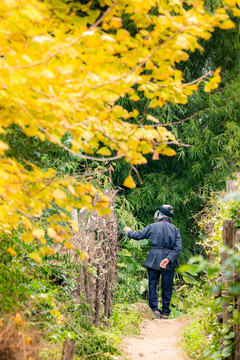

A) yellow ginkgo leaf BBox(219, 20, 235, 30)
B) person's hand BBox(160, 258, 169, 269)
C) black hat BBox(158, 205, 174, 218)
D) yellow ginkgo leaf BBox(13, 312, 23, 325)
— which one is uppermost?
yellow ginkgo leaf BBox(219, 20, 235, 30)

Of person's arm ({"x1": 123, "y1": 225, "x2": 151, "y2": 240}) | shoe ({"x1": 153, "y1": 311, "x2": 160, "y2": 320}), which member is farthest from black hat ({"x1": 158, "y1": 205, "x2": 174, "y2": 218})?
shoe ({"x1": 153, "y1": 311, "x2": 160, "y2": 320})

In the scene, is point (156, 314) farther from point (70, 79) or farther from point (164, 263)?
point (70, 79)

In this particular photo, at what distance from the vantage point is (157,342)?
6.50 metres

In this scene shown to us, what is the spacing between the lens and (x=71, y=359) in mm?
3025

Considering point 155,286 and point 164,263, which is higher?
point 164,263

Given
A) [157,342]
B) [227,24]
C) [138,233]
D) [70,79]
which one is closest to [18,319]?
[70,79]

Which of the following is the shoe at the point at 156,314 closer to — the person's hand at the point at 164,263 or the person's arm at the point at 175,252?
the person's hand at the point at 164,263

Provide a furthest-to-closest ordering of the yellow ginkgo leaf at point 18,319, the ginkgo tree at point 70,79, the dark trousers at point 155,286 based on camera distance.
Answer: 1. the dark trousers at point 155,286
2. the yellow ginkgo leaf at point 18,319
3. the ginkgo tree at point 70,79

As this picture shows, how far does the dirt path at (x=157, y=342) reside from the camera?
554cm

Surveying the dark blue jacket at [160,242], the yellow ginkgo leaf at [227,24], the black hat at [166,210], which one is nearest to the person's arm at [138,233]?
the dark blue jacket at [160,242]

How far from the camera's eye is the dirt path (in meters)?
5.54

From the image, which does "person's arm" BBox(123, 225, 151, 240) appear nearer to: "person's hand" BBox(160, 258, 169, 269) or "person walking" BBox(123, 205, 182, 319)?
"person walking" BBox(123, 205, 182, 319)

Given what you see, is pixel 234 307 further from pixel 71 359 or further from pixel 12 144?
pixel 12 144

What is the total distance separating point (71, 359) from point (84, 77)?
1778 mm
